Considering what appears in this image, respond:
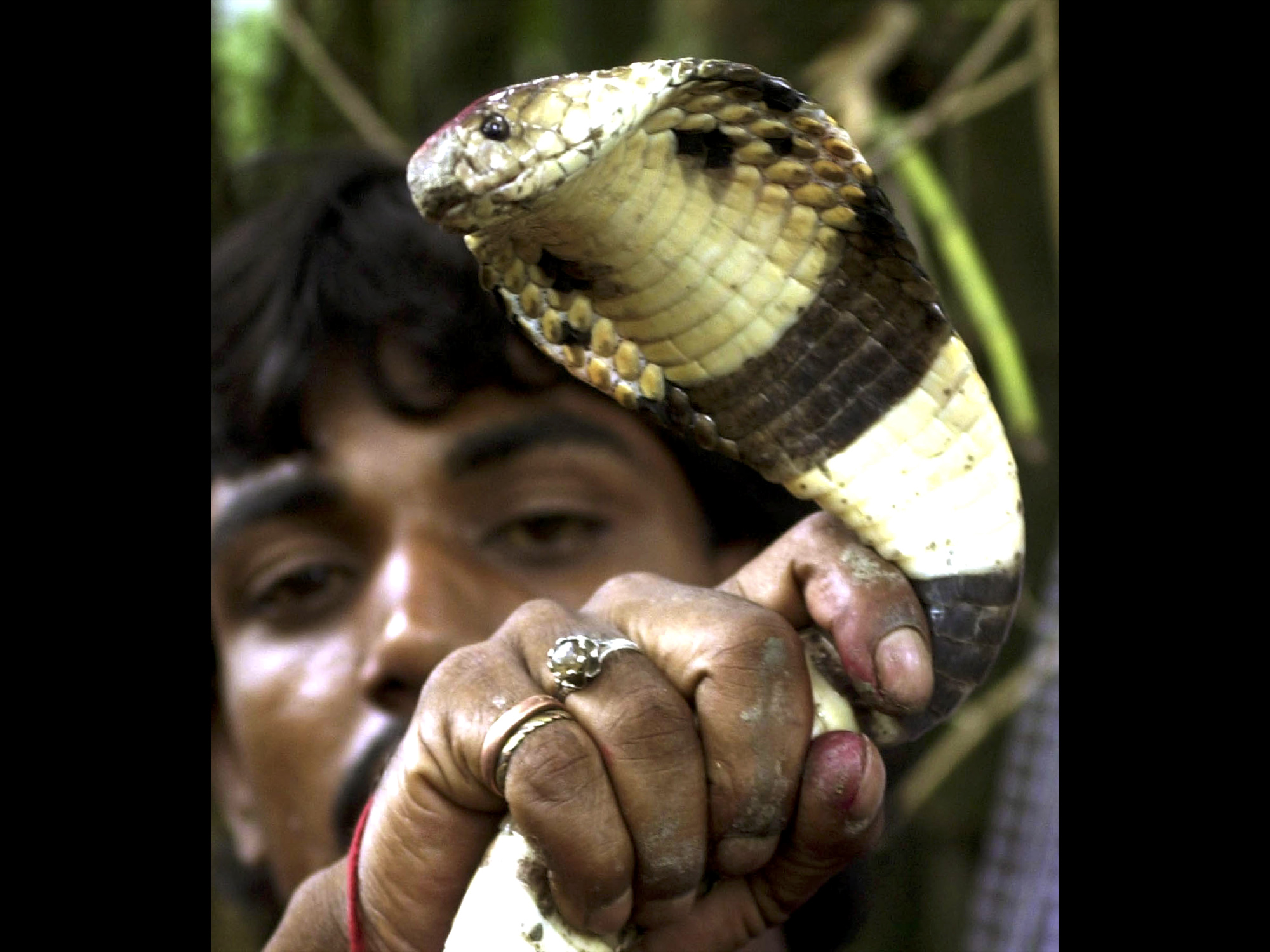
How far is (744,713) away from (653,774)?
50 mm

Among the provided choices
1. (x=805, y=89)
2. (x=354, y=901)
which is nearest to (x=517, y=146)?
(x=354, y=901)

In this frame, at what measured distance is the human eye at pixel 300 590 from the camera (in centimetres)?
116

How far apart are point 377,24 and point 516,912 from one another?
1.80 metres

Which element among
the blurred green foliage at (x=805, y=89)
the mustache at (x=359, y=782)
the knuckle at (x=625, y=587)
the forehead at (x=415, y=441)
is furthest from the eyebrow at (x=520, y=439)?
the blurred green foliage at (x=805, y=89)

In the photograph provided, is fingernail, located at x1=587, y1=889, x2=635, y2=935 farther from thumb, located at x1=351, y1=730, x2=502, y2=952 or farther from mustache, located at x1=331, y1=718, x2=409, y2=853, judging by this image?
mustache, located at x1=331, y1=718, x2=409, y2=853

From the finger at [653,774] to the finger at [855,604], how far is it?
8cm

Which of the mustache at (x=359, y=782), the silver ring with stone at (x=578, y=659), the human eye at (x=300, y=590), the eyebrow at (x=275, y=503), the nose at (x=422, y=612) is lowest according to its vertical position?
the silver ring with stone at (x=578, y=659)

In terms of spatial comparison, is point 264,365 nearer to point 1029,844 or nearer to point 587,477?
point 587,477

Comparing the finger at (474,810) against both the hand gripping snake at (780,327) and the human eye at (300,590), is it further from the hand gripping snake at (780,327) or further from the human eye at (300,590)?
the human eye at (300,590)

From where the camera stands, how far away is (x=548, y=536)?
1.16 metres

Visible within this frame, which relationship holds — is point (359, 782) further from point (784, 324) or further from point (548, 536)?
point (784, 324)

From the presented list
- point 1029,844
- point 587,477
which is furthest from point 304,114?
point 1029,844

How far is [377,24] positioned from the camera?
6.88 ft

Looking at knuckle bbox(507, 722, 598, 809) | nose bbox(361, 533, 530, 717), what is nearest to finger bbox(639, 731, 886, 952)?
knuckle bbox(507, 722, 598, 809)
